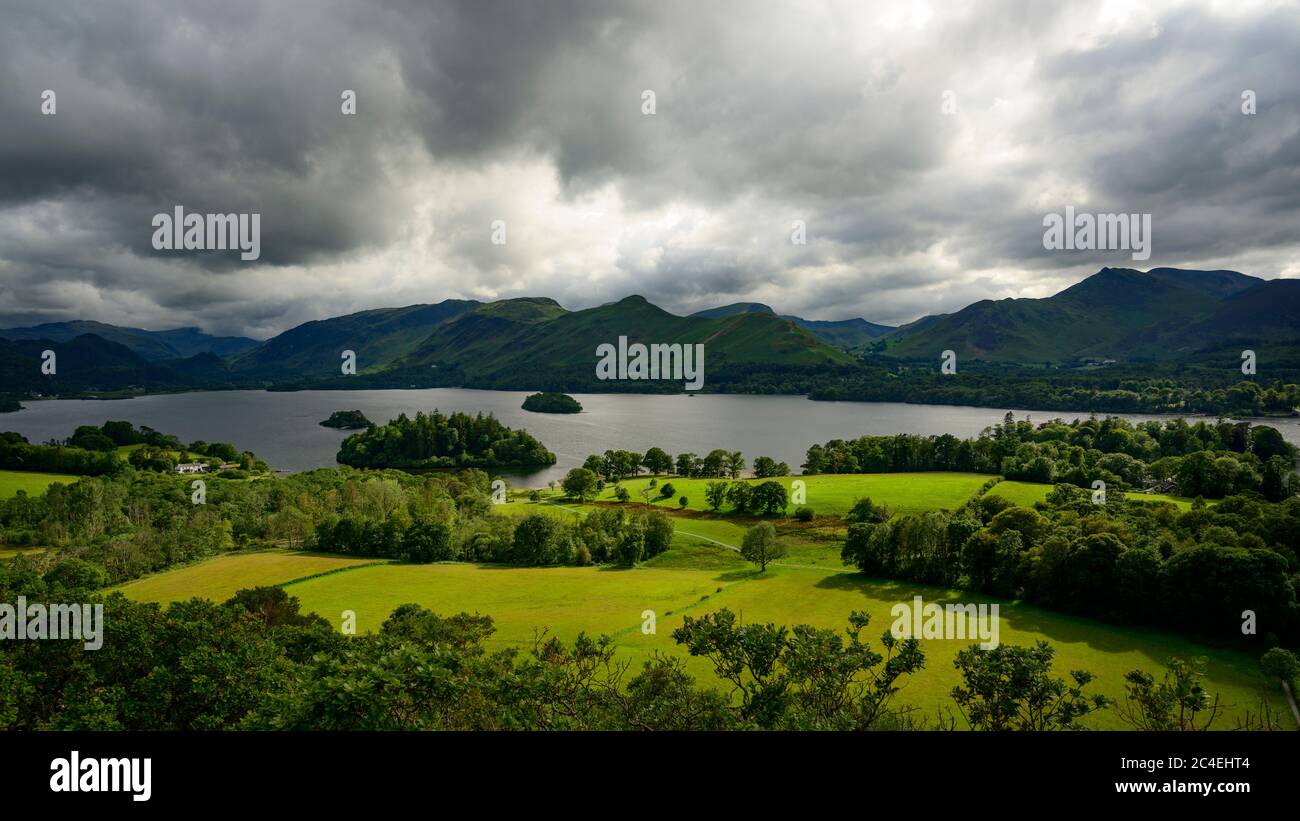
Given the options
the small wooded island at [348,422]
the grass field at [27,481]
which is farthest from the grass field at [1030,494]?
the small wooded island at [348,422]

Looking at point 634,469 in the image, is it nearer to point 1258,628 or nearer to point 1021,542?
point 1021,542

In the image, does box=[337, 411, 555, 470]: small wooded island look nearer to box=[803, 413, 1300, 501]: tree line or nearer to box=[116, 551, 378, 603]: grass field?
box=[803, 413, 1300, 501]: tree line

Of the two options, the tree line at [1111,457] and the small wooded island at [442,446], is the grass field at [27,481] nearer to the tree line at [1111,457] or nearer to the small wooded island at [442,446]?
the small wooded island at [442,446]

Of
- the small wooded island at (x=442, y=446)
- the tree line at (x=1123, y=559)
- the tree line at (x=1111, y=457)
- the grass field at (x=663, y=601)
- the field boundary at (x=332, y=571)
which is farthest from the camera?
the small wooded island at (x=442, y=446)

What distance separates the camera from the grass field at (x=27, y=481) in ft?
264

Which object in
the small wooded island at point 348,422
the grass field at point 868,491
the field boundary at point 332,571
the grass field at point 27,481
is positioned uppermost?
the small wooded island at point 348,422

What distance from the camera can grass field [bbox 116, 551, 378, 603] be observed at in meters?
46.6

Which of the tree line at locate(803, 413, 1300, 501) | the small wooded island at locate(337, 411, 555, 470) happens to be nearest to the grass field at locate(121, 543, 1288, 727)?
the tree line at locate(803, 413, 1300, 501)

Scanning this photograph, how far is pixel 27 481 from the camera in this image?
87.8 m

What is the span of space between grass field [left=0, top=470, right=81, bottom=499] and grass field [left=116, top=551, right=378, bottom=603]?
1712 inches

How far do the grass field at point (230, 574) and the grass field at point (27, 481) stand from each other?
143 feet

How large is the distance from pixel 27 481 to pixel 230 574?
218 ft

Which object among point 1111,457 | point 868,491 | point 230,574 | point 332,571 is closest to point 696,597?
point 332,571
